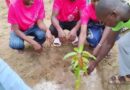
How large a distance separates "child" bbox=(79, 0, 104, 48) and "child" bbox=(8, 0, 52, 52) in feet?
1.40

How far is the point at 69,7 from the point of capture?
4402 mm

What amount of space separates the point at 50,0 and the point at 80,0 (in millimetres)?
1625

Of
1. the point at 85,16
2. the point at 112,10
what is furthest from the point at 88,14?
the point at 112,10

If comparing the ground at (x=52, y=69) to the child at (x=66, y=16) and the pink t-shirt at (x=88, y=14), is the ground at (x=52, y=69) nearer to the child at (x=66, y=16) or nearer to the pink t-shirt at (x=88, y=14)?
the child at (x=66, y=16)

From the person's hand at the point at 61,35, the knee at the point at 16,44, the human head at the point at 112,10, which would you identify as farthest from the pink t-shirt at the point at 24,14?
the human head at the point at 112,10

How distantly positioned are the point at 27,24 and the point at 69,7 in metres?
0.57

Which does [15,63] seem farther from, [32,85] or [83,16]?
[83,16]

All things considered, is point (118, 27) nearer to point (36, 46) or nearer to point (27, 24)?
point (36, 46)

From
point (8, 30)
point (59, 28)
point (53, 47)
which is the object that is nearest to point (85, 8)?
point (59, 28)

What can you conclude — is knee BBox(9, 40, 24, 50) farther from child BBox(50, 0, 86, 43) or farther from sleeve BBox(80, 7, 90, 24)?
sleeve BBox(80, 7, 90, 24)

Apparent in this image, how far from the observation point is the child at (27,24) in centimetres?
426

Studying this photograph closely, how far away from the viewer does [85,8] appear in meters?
4.37

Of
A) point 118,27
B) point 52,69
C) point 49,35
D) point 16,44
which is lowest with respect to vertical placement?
point 52,69

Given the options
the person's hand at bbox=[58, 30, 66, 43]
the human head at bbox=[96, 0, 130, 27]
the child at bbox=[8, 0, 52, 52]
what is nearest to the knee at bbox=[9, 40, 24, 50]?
the child at bbox=[8, 0, 52, 52]
